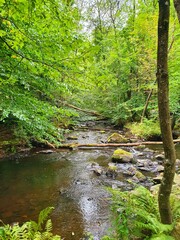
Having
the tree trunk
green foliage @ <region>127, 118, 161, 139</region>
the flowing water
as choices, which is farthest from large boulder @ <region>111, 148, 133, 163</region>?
the tree trunk

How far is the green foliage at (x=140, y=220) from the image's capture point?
2.80m

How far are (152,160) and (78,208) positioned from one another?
4.57m

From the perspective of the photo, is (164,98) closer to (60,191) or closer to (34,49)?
(34,49)

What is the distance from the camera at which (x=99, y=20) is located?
70.1 feet

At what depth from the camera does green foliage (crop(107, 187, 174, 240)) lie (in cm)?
280

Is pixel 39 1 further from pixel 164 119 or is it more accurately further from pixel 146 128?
pixel 146 128

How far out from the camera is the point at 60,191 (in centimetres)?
562

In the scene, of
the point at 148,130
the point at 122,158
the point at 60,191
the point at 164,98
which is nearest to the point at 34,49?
the point at 164,98

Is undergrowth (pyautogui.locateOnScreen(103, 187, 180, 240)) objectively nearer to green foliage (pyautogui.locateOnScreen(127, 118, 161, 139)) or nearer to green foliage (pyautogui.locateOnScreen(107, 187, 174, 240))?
green foliage (pyautogui.locateOnScreen(107, 187, 174, 240))

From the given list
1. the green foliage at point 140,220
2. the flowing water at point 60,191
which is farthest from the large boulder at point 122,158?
the green foliage at point 140,220

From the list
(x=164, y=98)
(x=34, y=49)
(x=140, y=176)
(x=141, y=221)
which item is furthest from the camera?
(x=140, y=176)

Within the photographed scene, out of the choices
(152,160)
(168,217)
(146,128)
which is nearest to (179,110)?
(146,128)

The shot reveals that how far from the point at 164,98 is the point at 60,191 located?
4363 millimetres

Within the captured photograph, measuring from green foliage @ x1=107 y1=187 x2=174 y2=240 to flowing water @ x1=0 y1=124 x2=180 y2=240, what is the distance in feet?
1.34
